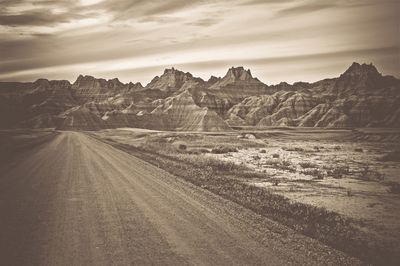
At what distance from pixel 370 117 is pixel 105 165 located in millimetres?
180816

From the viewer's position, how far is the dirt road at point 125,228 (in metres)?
7.09

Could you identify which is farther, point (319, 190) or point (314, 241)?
point (319, 190)

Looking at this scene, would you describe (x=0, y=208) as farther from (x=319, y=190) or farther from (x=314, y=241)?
(x=319, y=190)

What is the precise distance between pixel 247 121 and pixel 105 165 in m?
181

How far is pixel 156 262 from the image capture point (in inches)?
269

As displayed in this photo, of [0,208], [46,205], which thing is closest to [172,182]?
[46,205]

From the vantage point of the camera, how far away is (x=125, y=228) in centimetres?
892

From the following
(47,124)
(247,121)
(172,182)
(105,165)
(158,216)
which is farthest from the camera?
(247,121)

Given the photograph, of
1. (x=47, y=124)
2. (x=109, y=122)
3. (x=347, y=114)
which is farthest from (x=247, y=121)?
(x=47, y=124)

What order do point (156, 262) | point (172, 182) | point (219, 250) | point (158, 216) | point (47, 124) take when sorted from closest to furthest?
point (156, 262) < point (219, 250) < point (158, 216) < point (172, 182) < point (47, 124)

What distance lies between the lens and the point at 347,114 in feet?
591

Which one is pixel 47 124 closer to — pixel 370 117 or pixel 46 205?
pixel 370 117

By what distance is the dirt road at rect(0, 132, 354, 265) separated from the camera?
709cm

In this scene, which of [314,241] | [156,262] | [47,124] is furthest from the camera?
[47,124]
